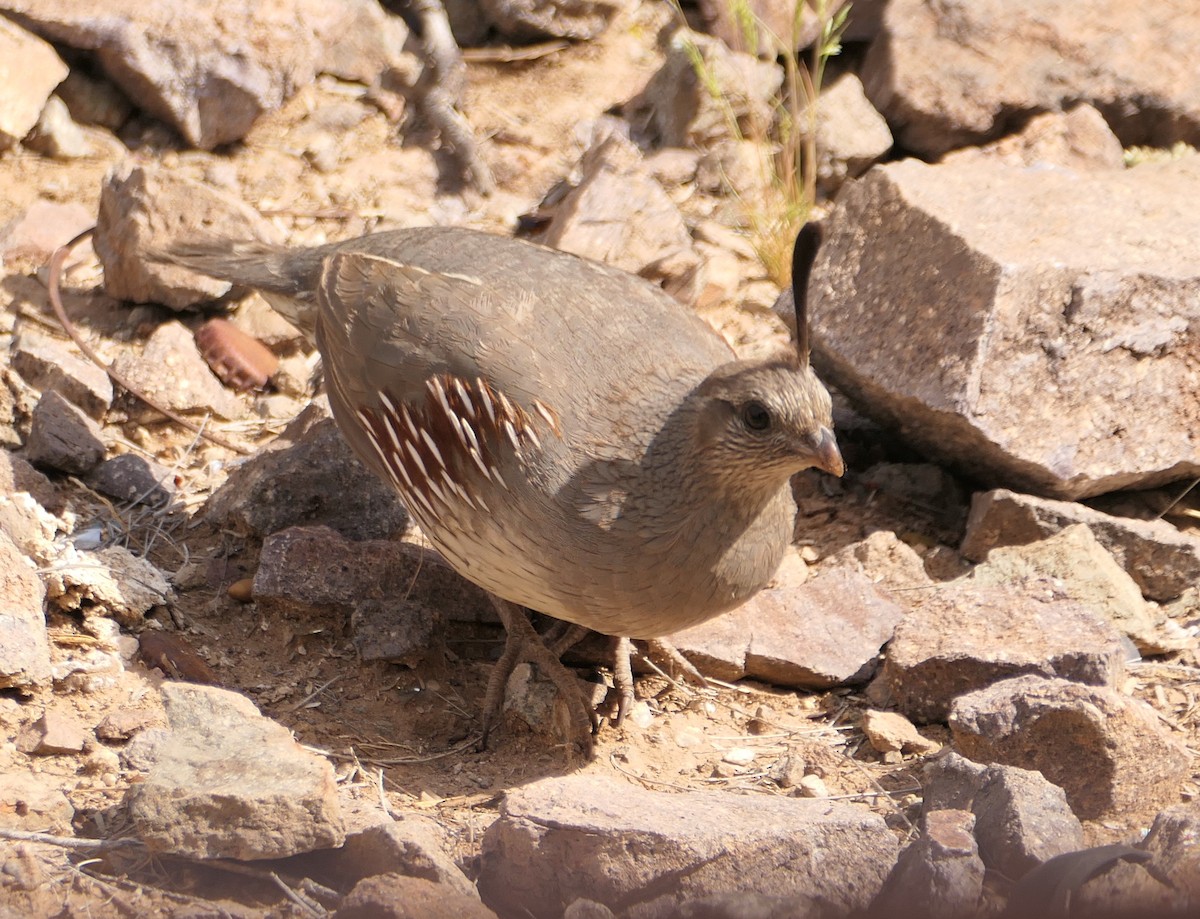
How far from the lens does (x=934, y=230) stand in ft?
17.3

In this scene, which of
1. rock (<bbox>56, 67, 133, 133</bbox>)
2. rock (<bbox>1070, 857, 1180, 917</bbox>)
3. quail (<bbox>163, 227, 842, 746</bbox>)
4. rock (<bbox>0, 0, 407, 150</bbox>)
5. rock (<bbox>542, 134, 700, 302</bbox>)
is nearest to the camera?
rock (<bbox>1070, 857, 1180, 917</bbox>)

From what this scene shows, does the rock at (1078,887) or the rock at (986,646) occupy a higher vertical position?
the rock at (1078,887)

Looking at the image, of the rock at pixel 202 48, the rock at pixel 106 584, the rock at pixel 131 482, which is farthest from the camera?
the rock at pixel 202 48

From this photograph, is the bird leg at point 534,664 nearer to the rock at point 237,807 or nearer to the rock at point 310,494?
the rock at point 310,494

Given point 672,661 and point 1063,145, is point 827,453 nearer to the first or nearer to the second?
point 672,661

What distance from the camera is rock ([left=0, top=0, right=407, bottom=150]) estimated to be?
6.76 meters

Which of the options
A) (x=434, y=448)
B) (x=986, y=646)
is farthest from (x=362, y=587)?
(x=986, y=646)

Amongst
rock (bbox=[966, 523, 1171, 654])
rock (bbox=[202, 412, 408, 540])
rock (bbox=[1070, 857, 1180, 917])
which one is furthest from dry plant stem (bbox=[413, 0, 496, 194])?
rock (bbox=[1070, 857, 1180, 917])

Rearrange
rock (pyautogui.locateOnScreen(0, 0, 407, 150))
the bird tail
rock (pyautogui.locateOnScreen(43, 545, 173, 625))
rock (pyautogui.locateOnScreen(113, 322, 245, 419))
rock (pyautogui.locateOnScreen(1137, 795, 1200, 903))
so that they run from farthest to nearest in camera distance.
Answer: rock (pyautogui.locateOnScreen(0, 0, 407, 150)), rock (pyautogui.locateOnScreen(113, 322, 245, 419)), the bird tail, rock (pyautogui.locateOnScreen(43, 545, 173, 625)), rock (pyautogui.locateOnScreen(1137, 795, 1200, 903))

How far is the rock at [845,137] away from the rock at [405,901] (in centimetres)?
479

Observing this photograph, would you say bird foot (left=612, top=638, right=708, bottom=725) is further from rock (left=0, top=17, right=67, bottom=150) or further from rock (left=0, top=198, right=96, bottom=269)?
rock (left=0, top=17, right=67, bottom=150)

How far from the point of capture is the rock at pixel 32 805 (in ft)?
12.2

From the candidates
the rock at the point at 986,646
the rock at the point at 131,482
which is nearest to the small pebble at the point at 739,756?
the rock at the point at 986,646

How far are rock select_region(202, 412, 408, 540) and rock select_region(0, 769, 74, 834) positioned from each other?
1.47 m
